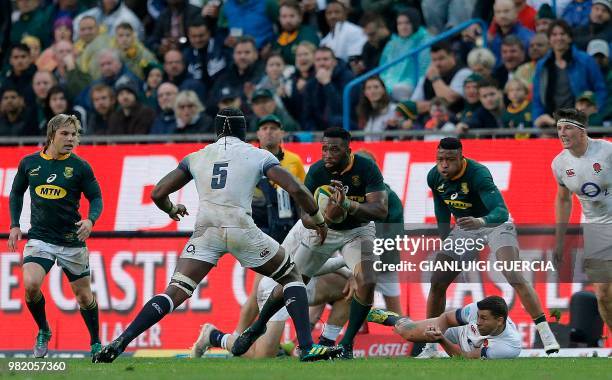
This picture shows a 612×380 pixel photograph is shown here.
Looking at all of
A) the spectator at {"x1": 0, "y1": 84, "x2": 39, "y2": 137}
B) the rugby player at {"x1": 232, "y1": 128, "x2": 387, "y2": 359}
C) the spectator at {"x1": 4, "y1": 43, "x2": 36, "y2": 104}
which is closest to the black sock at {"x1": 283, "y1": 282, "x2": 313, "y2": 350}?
the rugby player at {"x1": 232, "y1": 128, "x2": 387, "y2": 359}

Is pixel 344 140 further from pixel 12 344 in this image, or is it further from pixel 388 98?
pixel 12 344

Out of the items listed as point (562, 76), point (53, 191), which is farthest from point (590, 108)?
point (53, 191)

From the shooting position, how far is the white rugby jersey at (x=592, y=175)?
1468 cm

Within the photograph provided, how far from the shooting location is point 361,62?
793 inches

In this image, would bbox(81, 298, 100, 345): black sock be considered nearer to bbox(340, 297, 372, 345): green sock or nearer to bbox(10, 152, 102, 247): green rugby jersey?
bbox(10, 152, 102, 247): green rugby jersey

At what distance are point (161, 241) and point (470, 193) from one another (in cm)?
482

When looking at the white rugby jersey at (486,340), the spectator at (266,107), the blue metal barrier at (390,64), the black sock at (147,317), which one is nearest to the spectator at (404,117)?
the blue metal barrier at (390,64)

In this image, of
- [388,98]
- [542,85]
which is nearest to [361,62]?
[388,98]

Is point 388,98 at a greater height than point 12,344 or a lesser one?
greater

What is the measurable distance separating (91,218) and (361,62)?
692cm

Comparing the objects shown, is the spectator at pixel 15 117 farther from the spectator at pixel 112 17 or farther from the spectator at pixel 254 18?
the spectator at pixel 254 18

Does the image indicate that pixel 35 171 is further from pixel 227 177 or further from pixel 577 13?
pixel 577 13

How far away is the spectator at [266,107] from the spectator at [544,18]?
11.8 feet

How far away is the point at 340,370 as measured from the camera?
11.8m
